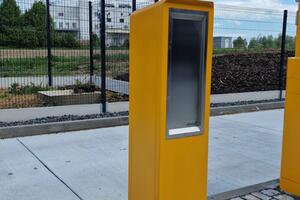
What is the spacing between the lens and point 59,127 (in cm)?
598

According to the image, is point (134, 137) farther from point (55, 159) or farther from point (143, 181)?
point (55, 159)

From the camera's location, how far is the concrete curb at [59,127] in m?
5.63

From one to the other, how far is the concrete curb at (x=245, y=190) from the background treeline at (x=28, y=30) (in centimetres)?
706

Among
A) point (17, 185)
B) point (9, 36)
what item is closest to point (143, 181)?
point (17, 185)

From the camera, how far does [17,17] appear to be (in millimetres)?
9750

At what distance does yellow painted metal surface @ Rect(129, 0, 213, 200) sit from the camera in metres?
2.39

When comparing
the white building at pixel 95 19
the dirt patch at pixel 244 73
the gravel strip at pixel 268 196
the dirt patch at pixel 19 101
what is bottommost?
the gravel strip at pixel 268 196

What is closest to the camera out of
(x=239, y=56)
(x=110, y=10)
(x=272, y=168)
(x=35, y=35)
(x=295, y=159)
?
(x=295, y=159)

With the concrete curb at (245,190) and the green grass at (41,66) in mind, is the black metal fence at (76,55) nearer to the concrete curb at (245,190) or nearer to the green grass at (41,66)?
the green grass at (41,66)

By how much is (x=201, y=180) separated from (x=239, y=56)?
1282 centimetres

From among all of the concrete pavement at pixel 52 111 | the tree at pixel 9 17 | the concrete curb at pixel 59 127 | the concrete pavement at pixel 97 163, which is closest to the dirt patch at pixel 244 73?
the tree at pixel 9 17

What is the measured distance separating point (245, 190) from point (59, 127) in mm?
3371

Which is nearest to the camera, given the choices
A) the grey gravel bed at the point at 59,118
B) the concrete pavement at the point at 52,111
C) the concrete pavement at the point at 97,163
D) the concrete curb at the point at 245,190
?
the concrete curb at the point at 245,190

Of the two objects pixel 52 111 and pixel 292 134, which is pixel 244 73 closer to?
pixel 52 111
